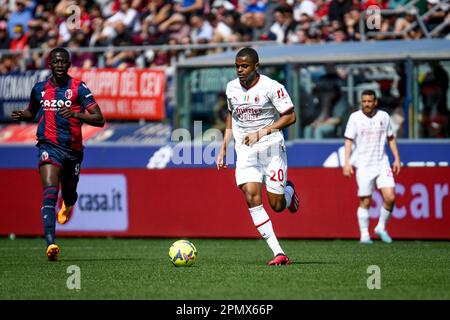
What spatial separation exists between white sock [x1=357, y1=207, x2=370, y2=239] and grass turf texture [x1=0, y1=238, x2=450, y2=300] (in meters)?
0.28

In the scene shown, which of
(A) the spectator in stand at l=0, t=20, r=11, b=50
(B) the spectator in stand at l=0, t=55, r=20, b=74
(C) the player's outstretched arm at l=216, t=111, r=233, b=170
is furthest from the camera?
(A) the spectator in stand at l=0, t=20, r=11, b=50

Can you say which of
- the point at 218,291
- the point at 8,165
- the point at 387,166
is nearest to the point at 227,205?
the point at 387,166

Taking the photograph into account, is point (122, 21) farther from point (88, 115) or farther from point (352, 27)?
point (88, 115)

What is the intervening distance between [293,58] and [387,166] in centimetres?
430

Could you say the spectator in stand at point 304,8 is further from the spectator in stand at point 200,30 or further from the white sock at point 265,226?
the white sock at point 265,226

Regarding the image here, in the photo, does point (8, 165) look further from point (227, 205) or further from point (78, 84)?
point (78, 84)

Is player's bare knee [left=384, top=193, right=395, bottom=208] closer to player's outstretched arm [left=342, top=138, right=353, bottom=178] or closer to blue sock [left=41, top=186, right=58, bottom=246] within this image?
player's outstretched arm [left=342, top=138, right=353, bottom=178]

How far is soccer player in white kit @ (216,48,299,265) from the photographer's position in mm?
12484

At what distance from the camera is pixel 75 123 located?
14.0m

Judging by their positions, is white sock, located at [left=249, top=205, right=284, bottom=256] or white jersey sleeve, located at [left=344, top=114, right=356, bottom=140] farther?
white jersey sleeve, located at [left=344, top=114, right=356, bottom=140]

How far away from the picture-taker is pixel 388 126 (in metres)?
17.2

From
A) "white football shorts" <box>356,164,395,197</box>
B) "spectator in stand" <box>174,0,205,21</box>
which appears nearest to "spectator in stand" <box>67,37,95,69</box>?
"spectator in stand" <box>174,0,205,21</box>

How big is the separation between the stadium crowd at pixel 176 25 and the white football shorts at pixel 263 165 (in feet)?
32.4

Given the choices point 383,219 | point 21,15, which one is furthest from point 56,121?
point 21,15
